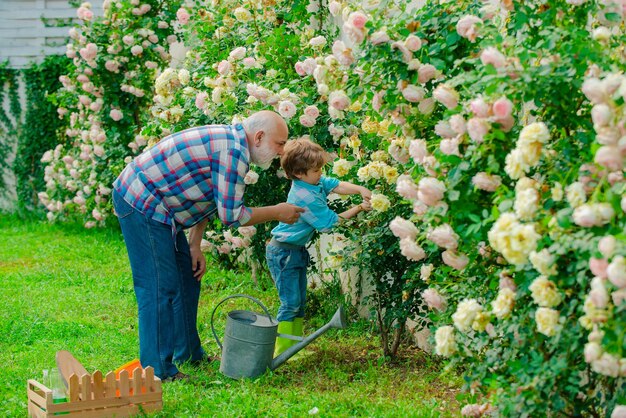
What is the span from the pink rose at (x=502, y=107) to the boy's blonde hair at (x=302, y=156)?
1.90 metres

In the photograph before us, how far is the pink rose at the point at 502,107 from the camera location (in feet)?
8.86

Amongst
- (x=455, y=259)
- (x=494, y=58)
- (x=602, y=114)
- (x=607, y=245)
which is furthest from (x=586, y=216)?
(x=455, y=259)

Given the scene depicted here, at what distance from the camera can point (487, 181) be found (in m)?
2.84

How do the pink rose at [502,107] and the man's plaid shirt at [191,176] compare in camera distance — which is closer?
the pink rose at [502,107]

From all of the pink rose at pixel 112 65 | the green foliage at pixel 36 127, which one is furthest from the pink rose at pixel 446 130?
the green foliage at pixel 36 127

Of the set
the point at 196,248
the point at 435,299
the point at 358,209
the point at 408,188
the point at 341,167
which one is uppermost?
the point at 408,188

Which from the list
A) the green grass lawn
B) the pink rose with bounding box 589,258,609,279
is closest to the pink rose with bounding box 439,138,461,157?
the pink rose with bounding box 589,258,609,279

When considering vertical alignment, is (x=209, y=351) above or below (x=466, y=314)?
below

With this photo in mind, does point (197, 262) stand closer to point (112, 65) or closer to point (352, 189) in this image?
point (352, 189)

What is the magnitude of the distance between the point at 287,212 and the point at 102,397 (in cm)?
121

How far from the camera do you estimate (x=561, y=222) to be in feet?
8.32

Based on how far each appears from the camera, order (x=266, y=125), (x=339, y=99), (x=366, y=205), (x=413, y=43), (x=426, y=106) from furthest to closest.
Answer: (x=366, y=205) → (x=266, y=125) → (x=339, y=99) → (x=426, y=106) → (x=413, y=43)

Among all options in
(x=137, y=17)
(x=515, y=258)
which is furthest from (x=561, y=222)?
(x=137, y=17)

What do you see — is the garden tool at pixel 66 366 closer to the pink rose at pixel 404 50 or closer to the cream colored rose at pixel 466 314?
the cream colored rose at pixel 466 314
